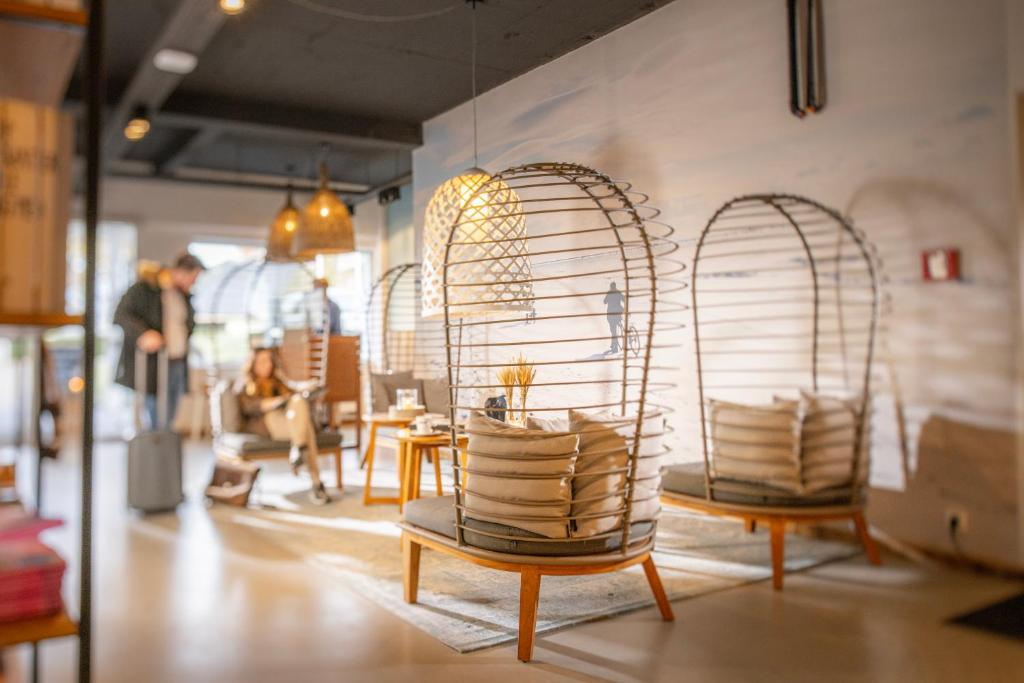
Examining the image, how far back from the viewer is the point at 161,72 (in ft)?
16.2

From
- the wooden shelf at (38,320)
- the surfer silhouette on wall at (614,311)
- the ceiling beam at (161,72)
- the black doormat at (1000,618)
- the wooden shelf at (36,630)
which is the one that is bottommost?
the black doormat at (1000,618)

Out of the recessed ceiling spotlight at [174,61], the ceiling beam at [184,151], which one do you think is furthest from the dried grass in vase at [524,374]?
the ceiling beam at [184,151]

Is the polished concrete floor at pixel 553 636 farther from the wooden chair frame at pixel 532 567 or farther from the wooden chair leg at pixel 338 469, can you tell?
the wooden chair leg at pixel 338 469

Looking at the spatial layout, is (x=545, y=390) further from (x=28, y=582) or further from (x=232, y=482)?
(x=232, y=482)

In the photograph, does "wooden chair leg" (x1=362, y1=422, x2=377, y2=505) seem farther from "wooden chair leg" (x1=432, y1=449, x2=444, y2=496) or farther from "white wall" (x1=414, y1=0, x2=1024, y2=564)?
"white wall" (x1=414, y1=0, x2=1024, y2=564)

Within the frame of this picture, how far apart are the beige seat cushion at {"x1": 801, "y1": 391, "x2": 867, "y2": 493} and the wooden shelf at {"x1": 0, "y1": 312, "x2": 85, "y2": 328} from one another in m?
3.03

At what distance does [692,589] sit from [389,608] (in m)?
1.27

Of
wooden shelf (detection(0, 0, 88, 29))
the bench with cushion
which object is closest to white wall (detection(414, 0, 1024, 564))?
the bench with cushion

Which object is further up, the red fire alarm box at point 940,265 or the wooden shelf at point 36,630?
the red fire alarm box at point 940,265

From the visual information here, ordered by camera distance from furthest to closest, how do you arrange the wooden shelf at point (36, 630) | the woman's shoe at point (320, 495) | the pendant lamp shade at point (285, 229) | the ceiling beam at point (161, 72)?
1. the pendant lamp shade at point (285, 229)
2. the woman's shoe at point (320, 495)
3. the ceiling beam at point (161, 72)
4. the wooden shelf at point (36, 630)

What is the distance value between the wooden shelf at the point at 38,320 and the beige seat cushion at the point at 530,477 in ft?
5.06

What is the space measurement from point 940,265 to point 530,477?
2.13 m

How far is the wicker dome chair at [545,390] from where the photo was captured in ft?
8.45

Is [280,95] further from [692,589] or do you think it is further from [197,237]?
[692,589]
